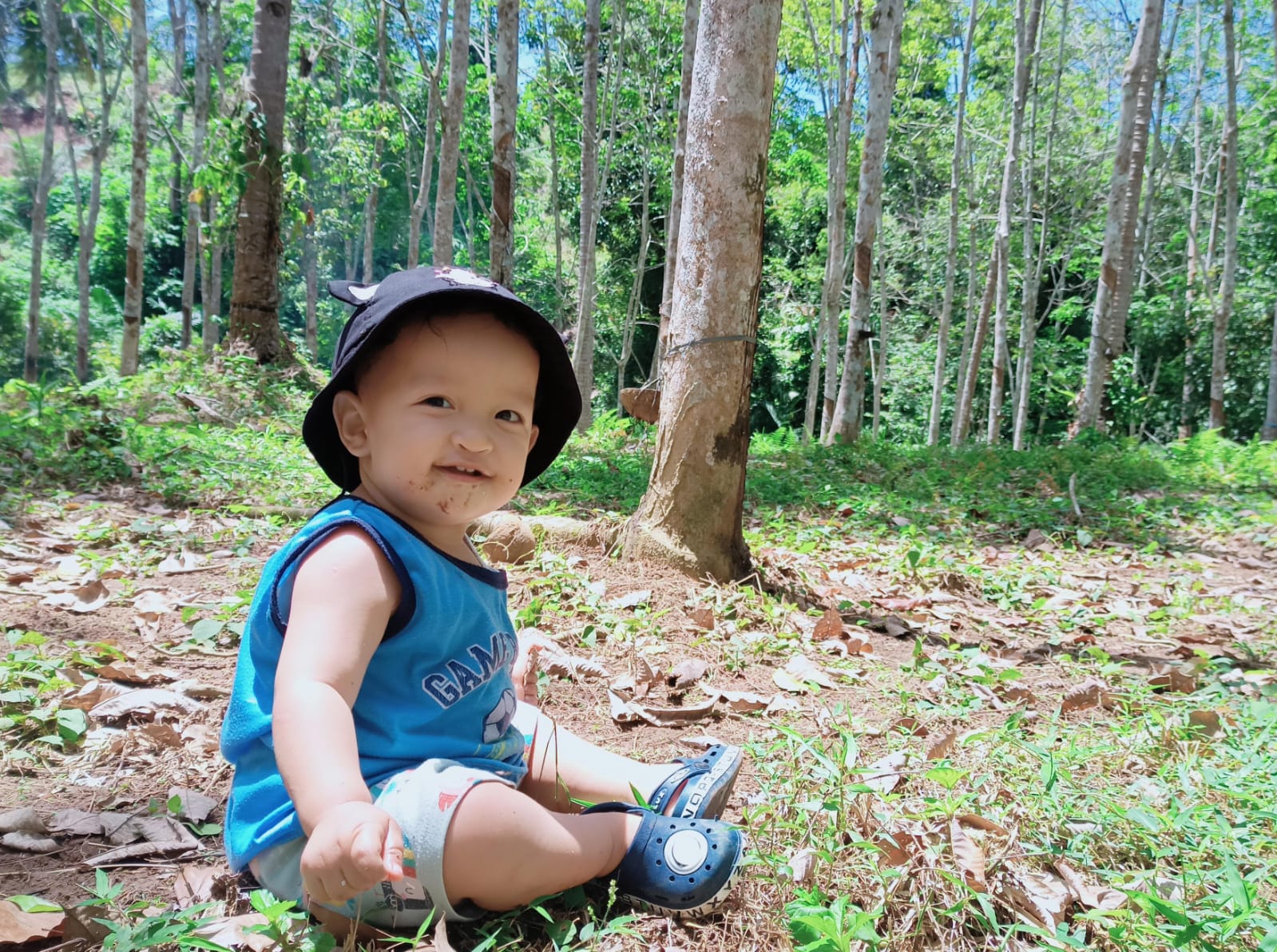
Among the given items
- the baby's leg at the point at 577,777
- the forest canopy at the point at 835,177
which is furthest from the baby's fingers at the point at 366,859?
the forest canopy at the point at 835,177

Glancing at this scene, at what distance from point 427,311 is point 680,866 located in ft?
3.69

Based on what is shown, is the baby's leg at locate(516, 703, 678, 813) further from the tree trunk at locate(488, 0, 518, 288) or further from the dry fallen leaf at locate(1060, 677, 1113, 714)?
the tree trunk at locate(488, 0, 518, 288)

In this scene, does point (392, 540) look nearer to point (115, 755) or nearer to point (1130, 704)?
point (115, 755)

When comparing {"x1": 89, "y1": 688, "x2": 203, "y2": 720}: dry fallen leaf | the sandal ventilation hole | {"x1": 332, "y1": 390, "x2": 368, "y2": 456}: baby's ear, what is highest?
{"x1": 332, "y1": 390, "x2": 368, "y2": 456}: baby's ear

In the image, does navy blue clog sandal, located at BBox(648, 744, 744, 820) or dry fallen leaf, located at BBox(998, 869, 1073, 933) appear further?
navy blue clog sandal, located at BBox(648, 744, 744, 820)

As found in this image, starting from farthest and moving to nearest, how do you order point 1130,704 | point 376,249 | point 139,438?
point 376,249, point 139,438, point 1130,704

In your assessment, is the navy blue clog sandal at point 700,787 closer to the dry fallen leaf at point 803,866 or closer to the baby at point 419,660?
the baby at point 419,660

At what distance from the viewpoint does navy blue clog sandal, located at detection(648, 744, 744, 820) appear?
176 cm

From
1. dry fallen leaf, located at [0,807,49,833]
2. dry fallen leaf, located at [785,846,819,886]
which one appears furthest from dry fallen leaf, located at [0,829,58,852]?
dry fallen leaf, located at [785,846,819,886]

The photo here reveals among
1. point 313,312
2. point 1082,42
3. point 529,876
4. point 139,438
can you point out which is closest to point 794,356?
point 1082,42

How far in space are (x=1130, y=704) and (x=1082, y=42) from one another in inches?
847

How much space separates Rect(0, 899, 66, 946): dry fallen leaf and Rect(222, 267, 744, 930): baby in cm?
27

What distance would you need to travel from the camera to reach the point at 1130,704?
A: 105 inches

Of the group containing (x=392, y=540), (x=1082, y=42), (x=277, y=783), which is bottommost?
(x=277, y=783)
